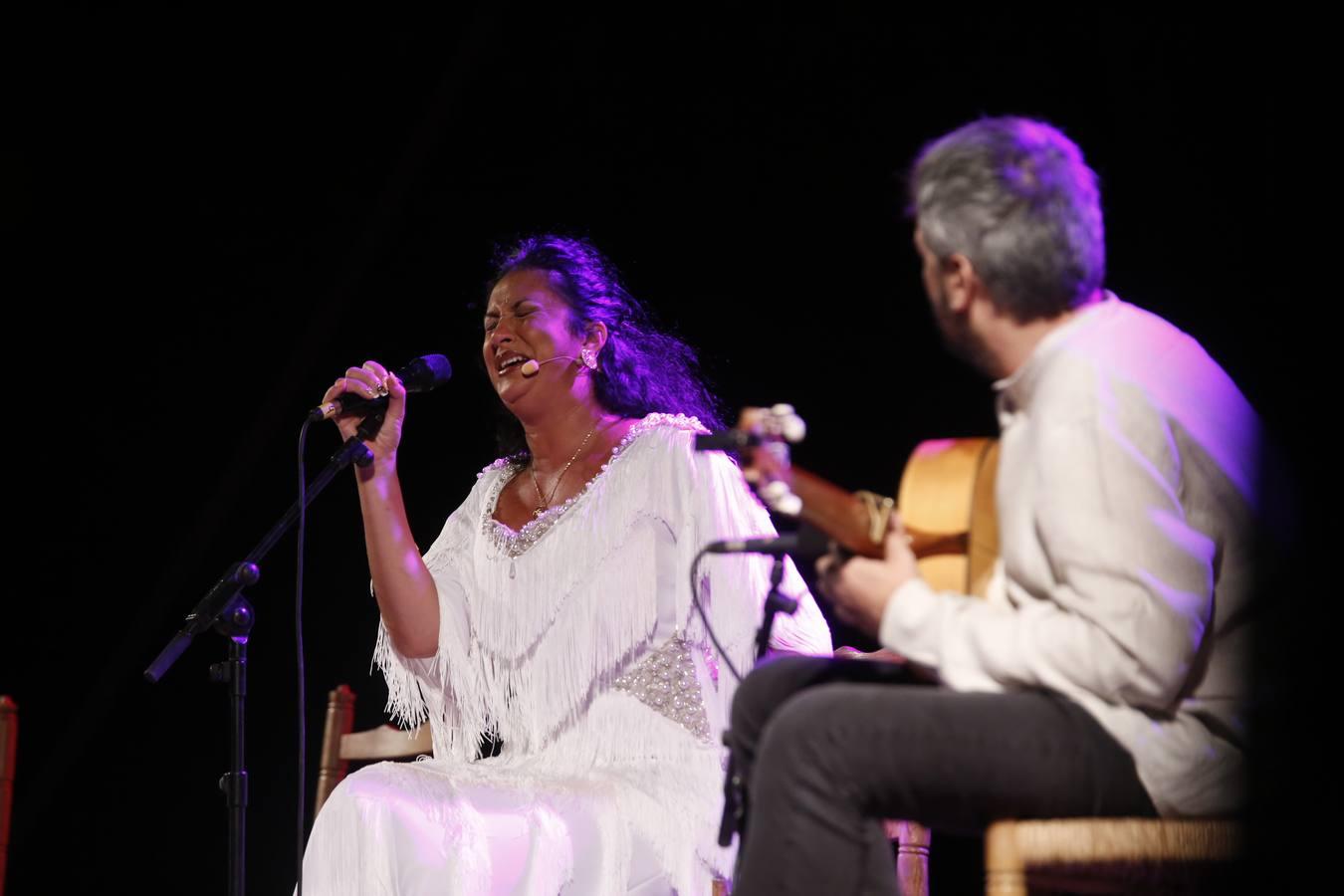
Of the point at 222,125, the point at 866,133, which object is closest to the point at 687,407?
the point at 866,133

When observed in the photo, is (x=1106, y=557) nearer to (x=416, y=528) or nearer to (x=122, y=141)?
(x=416, y=528)

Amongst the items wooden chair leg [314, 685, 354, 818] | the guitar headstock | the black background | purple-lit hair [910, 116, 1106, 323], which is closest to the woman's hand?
wooden chair leg [314, 685, 354, 818]

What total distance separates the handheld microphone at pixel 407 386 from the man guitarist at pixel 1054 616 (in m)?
1.19

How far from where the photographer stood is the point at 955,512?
64.3 inches

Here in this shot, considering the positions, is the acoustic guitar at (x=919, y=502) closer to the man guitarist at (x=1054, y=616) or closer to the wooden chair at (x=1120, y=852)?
the man guitarist at (x=1054, y=616)

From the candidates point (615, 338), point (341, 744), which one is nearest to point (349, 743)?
point (341, 744)

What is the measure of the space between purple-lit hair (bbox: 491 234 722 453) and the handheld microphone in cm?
44

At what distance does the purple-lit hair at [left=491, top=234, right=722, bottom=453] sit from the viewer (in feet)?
9.66

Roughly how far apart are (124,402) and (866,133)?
2.33 meters

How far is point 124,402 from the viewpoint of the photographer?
401 centimetres

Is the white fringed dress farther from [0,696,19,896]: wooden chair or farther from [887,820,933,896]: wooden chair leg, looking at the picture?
[0,696,19,896]: wooden chair

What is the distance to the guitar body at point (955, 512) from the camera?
161 centimetres

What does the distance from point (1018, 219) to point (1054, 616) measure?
0.44m

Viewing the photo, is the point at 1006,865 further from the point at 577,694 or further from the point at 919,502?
the point at 577,694
